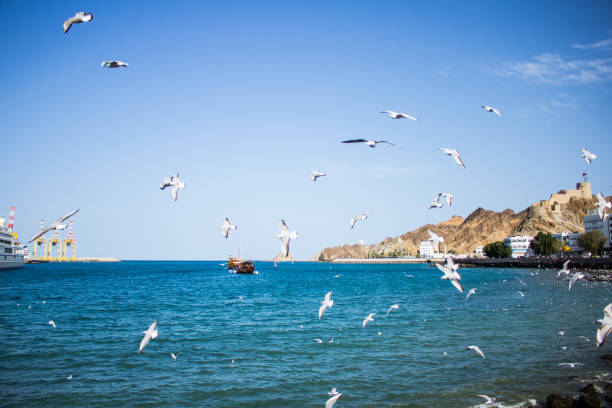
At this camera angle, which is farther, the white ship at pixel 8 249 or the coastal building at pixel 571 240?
the coastal building at pixel 571 240

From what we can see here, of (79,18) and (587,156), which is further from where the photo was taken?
(587,156)

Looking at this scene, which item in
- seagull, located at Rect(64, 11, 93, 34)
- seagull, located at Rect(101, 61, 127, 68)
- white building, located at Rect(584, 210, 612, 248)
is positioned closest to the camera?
seagull, located at Rect(64, 11, 93, 34)

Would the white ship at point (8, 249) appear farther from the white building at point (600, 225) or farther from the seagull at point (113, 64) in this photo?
the white building at point (600, 225)

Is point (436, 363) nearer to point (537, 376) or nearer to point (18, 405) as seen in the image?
point (537, 376)

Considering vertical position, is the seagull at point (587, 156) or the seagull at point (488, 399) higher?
the seagull at point (587, 156)

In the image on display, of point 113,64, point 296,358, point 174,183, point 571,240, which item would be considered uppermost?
point 113,64

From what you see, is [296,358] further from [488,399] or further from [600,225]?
[600,225]

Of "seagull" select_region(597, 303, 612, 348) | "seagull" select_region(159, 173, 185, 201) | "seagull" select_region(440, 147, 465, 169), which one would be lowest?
"seagull" select_region(597, 303, 612, 348)

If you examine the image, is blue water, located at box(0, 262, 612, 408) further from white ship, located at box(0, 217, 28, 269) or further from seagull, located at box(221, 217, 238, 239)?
white ship, located at box(0, 217, 28, 269)

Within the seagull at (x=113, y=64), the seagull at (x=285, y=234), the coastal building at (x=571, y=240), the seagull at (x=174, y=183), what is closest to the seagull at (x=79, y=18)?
the seagull at (x=113, y=64)

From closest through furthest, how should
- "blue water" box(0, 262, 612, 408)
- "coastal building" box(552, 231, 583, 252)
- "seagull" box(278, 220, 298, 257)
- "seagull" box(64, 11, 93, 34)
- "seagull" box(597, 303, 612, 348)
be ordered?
"seagull" box(64, 11, 93, 34) < "seagull" box(597, 303, 612, 348) < "seagull" box(278, 220, 298, 257) < "blue water" box(0, 262, 612, 408) < "coastal building" box(552, 231, 583, 252)

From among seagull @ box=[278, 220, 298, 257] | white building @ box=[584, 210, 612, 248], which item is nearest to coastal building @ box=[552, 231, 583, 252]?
white building @ box=[584, 210, 612, 248]

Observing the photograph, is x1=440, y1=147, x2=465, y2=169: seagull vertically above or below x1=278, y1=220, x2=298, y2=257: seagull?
above

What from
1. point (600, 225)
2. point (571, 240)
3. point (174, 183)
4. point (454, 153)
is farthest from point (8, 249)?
point (571, 240)
